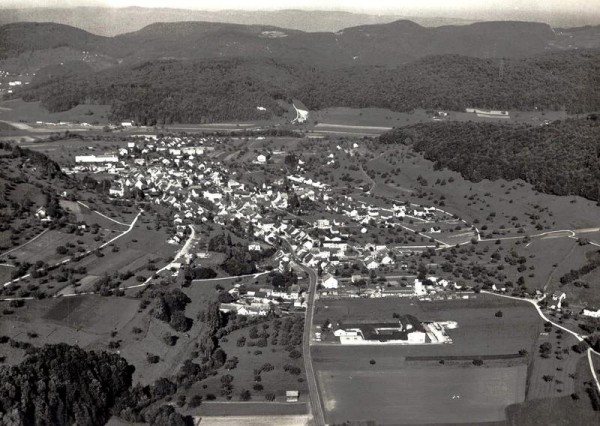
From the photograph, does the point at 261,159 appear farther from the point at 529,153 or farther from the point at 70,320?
the point at 70,320

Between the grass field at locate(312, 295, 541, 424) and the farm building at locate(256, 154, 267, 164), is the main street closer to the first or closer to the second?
the grass field at locate(312, 295, 541, 424)

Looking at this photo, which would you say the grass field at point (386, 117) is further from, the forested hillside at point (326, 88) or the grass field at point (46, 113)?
the grass field at point (46, 113)

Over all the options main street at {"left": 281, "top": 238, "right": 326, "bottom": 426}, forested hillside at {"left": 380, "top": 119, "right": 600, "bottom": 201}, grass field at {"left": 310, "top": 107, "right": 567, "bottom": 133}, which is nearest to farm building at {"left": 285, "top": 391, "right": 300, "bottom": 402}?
main street at {"left": 281, "top": 238, "right": 326, "bottom": 426}

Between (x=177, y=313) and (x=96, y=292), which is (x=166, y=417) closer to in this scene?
(x=177, y=313)

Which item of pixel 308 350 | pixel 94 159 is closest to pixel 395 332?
pixel 308 350

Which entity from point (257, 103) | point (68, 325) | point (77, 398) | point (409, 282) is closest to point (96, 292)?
point (68, 325)

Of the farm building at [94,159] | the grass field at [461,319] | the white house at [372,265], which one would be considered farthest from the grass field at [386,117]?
the grass field at [461,319]
